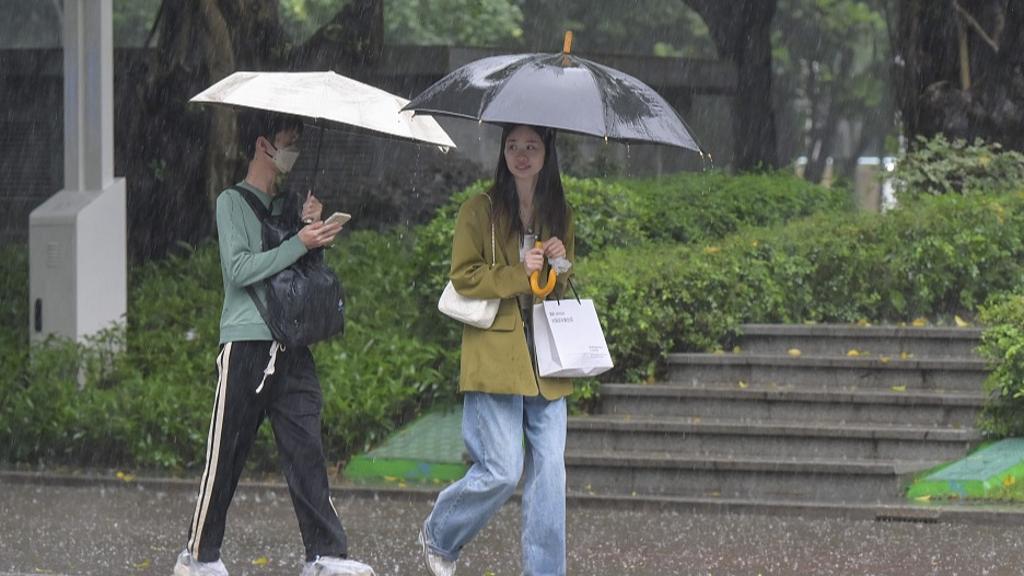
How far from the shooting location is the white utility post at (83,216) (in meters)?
12.7

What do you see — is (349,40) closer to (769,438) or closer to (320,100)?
(769,438)

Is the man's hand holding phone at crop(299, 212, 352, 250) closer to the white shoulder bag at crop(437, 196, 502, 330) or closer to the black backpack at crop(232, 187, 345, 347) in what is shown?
the black backpack at crop(232, 187, 345, 347)

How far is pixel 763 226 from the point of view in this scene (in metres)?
15.7

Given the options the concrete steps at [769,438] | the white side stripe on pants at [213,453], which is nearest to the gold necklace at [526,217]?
the white side stripe on pants at [213,453]

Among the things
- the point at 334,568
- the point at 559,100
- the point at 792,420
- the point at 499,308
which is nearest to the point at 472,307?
the point at 499,308

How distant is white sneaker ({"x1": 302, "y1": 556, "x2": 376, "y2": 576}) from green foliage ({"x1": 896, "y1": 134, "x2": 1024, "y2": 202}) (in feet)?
27.3

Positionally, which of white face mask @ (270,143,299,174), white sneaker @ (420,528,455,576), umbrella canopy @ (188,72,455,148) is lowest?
white sneaker @ (420,528,455,576)

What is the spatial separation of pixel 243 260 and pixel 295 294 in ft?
0.76

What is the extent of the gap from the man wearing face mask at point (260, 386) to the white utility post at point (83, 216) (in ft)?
20.2

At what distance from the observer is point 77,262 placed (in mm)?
12664

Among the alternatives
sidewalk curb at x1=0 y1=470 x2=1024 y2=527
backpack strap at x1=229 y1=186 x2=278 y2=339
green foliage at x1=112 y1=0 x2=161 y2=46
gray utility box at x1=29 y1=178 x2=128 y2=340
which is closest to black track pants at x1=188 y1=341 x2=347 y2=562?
backpack strap at x1=229 y1=186 x2=278 y2=339

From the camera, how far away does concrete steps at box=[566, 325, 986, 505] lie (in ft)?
33.0

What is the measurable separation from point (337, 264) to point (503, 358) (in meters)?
8.49

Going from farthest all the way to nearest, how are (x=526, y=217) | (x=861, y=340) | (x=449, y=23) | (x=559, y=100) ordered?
(x=449, y=23)
(x=861, y=340)
(x=526, y=217)
(x=559, y=100)
